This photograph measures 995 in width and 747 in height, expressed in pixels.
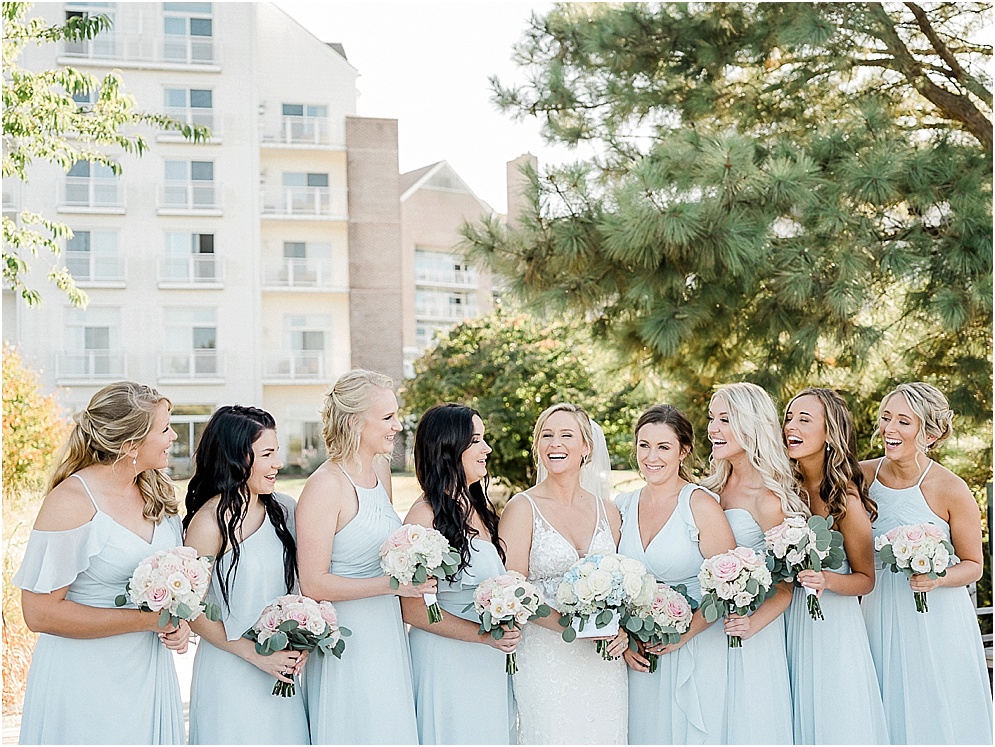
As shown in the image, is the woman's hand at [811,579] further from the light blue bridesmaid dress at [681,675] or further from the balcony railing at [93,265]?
the balcony railing at [93,265]

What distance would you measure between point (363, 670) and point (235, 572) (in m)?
0.61

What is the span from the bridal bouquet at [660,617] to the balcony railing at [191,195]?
2188cm

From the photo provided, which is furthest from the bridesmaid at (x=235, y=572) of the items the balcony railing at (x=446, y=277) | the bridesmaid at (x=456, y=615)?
the balcony railing at (x=446, y=277)

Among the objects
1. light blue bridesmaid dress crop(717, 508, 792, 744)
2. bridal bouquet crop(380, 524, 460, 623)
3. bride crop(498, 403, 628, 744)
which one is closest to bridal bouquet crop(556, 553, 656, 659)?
bride crop(498, 403, 628, 744)

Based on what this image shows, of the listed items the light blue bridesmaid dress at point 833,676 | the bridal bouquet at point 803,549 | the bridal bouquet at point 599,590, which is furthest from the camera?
the light blue bridesmaid dress at point 833,676

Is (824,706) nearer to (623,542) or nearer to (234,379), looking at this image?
(623,542)

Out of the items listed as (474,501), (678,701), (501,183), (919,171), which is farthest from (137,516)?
(501,183)

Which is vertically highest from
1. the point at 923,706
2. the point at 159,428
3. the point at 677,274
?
the point at 677,274

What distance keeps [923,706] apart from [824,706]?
1.73 feet

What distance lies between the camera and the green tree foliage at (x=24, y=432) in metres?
12.3

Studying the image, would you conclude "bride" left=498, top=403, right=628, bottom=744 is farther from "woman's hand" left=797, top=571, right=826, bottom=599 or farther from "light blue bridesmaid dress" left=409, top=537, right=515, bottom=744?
"woman's hand" left=797, top=571, right=826, bottom=599

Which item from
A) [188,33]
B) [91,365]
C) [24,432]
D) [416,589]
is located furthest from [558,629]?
[188,33]

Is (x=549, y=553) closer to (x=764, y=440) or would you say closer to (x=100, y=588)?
(x=764, y=440)

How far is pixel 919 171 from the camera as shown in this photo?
22.0 ft
